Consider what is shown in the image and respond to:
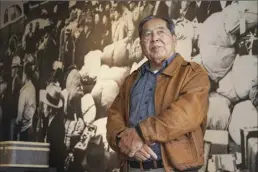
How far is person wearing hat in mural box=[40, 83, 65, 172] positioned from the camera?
2.50m

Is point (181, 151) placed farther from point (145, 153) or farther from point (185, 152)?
point (145, 153)

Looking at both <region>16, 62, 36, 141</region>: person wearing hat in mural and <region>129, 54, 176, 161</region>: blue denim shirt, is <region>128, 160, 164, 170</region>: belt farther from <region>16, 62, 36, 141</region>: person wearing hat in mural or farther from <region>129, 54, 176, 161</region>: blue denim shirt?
<region>16, 62, 36, 141</region>: person wearing hat in mural

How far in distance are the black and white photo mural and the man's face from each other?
2.76 feet

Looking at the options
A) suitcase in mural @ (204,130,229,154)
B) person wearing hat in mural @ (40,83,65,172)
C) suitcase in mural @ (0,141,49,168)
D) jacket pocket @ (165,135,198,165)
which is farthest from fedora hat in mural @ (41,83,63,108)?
jacket pocket @ (165,135,198,165)

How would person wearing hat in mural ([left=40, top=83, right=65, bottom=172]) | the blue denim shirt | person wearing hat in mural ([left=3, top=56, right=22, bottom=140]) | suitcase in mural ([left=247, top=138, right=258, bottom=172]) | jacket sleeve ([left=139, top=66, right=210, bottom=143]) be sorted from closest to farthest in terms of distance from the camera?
1. jacket sleeve ([left=139, top=66, right=210, bottom=143])
2. the blue denim shirt
3. suitcase in mural ([left=247, top=138, right=258, bottom=172])
4. person wearing hat in mural ([left=40, top=83, right=65, bottom=172])
5. person wearing hat in mural ([left=3, top=56, right=22, bottom=140])

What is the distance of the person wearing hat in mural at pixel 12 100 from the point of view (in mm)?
2639

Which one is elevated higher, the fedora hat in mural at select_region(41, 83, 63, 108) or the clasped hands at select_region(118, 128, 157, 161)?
the fedora hat in mural at select_region(41, 83, 63, 108)

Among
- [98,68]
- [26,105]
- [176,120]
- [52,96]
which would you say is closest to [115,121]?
[176,120]

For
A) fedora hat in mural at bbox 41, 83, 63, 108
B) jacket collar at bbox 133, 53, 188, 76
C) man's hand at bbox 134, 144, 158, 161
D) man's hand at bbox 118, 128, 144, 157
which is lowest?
man's hand at bbox 134, 144, 158, 161

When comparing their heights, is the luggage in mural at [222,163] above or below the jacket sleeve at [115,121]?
below

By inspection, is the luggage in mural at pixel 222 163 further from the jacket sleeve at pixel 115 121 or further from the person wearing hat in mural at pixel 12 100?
the person wearing hat in mural at pixel 12 100

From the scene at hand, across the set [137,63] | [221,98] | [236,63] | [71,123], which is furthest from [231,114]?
[71,123]

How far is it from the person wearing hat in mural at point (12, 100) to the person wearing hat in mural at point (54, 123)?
0.20m

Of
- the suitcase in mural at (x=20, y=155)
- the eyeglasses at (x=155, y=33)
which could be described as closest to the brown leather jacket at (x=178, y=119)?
the eyeglasses at (x=155, y=33)
